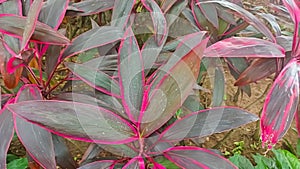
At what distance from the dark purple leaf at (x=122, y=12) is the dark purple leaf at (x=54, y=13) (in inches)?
4.7

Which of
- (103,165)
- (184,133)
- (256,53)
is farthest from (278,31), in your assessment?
(103,165)

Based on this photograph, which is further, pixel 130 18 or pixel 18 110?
pixel 130 18

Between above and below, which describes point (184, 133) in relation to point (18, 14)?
below

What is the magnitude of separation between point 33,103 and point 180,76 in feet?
0.67

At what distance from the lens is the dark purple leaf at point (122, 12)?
31.1 inches

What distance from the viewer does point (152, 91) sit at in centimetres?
59

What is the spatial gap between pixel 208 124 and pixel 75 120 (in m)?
0.21

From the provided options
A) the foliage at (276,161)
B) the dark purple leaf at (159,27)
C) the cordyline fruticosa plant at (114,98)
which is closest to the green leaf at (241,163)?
the foliage at (276,161)

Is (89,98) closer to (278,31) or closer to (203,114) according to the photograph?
(203,114)

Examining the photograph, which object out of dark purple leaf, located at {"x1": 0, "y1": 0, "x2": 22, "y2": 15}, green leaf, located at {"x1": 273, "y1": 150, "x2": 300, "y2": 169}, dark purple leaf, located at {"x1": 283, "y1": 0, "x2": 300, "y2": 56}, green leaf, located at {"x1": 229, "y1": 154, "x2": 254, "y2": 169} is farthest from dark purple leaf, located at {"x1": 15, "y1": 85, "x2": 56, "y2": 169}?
green leaf, located at {"x1": 273, "y1": 150, "x2": 300, "y2": 169}

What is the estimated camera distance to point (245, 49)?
60 cm

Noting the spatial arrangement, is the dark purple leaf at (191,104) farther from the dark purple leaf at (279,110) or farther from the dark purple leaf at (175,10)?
the dark purple leaf at (279,110)

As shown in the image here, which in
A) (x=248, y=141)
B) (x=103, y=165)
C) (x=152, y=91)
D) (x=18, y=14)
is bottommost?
(x=248, y=141)

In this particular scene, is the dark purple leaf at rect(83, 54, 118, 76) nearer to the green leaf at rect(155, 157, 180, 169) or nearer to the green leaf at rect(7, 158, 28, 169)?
the green leaf at rect(155, 157, 180, 169)
